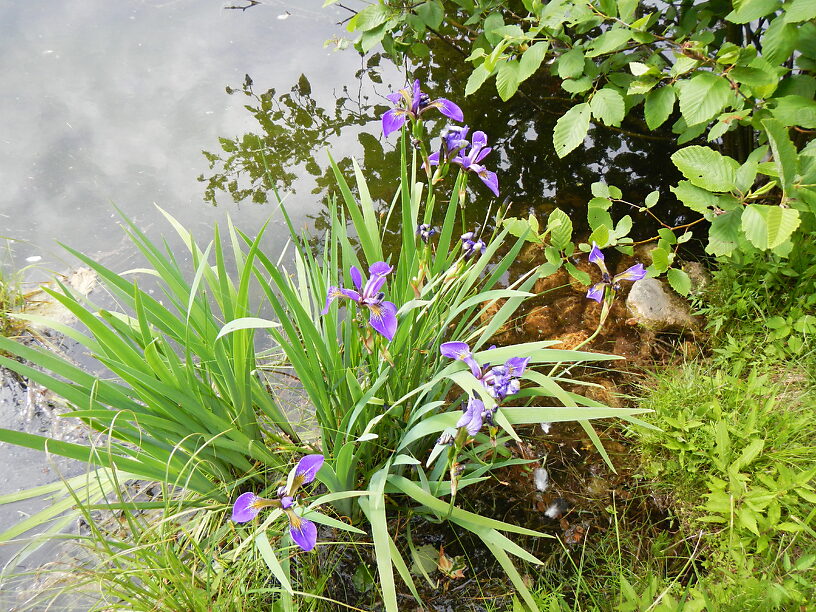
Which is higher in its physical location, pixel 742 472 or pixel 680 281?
pixel 680 281

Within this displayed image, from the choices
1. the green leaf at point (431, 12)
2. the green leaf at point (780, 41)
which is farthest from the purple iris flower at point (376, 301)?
the green leaf at point (431, 12)

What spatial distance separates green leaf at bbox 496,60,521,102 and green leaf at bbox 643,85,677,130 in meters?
0.44

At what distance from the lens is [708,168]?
156 centimetres

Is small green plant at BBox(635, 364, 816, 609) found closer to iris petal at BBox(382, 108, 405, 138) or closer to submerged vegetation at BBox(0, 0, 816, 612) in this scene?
submerged vegetation at BBox(0, 0, 816, 612)

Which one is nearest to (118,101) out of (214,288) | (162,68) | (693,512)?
(162,68)

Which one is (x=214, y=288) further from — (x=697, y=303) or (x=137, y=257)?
(x=697, y=303)

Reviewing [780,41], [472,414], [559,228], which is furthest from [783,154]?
[472,414]

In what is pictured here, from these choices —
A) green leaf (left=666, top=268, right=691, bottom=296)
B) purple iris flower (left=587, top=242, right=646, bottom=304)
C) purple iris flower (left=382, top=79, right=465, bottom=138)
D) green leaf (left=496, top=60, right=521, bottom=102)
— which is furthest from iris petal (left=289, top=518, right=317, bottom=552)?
green leaf (left=496, top=60, right=521, bottom=102)

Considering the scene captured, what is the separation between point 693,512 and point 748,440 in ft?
0.88

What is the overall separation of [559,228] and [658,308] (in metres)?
0.67

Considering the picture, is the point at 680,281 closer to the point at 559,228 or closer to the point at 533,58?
the point at 559,228

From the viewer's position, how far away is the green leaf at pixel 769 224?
1.36 metres

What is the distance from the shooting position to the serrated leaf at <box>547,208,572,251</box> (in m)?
1.77

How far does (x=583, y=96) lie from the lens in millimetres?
2830
